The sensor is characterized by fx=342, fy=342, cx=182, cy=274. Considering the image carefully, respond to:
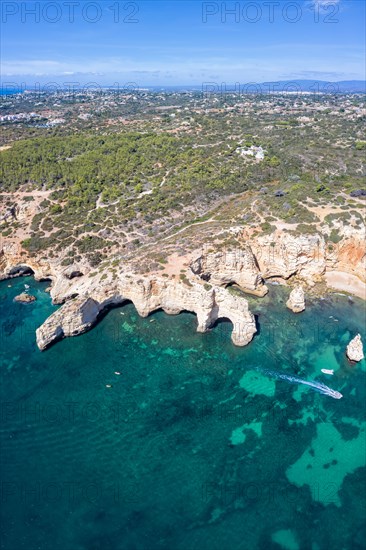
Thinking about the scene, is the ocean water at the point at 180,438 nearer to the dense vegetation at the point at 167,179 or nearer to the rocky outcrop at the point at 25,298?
the rocky outcrop at the point at 25,298

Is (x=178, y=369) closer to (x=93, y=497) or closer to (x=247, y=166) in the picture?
(x=93, y=497)

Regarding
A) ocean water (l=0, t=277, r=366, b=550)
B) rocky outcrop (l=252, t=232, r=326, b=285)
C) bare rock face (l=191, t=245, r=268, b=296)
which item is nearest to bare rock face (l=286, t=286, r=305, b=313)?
ocean water (l=0, t=277, r=366, b=550)

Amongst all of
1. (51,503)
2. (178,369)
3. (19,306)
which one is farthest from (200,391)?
(19,306)

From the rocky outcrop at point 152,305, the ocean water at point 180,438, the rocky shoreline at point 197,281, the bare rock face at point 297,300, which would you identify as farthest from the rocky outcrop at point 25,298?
the bare rock face at point 297,300

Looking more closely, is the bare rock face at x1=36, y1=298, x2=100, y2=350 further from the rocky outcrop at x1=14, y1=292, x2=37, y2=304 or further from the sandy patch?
the sandy patch

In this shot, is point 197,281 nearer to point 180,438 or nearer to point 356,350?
point 180,438
